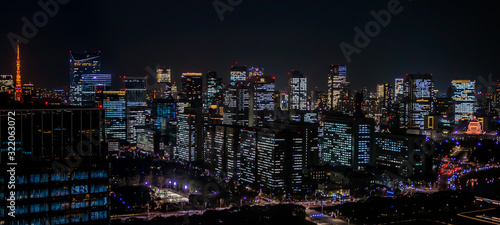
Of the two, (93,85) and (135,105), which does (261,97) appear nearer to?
(135,105)

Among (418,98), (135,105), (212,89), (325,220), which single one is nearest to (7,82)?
(325,220)

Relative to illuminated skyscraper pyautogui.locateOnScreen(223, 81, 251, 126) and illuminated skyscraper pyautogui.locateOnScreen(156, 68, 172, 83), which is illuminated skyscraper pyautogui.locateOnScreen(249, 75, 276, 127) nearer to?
illuminated skyscraper pyautogui.locateOnScreen(223, 81, 251, 126)

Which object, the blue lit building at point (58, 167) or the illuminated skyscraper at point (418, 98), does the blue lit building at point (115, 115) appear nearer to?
the illuminated skyscraper at point (418, 98)

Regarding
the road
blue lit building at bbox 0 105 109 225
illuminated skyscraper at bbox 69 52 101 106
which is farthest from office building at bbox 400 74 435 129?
blue lit building at bbox 0 105 109 225

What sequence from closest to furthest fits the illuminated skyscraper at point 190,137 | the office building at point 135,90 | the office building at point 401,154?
the office building at point 401,154 < the illuminated skyscraper at point 190,137 < the office building at point 135,90

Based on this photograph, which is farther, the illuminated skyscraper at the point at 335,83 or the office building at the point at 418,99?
the illuminated skyscraper at the point at 335,83

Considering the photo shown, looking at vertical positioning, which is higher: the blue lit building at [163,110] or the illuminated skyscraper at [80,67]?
the illuminated skyscraper at [80,67]

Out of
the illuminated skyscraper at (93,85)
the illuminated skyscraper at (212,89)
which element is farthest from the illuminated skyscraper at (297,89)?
the illuminated skyscraper at (93,85)
